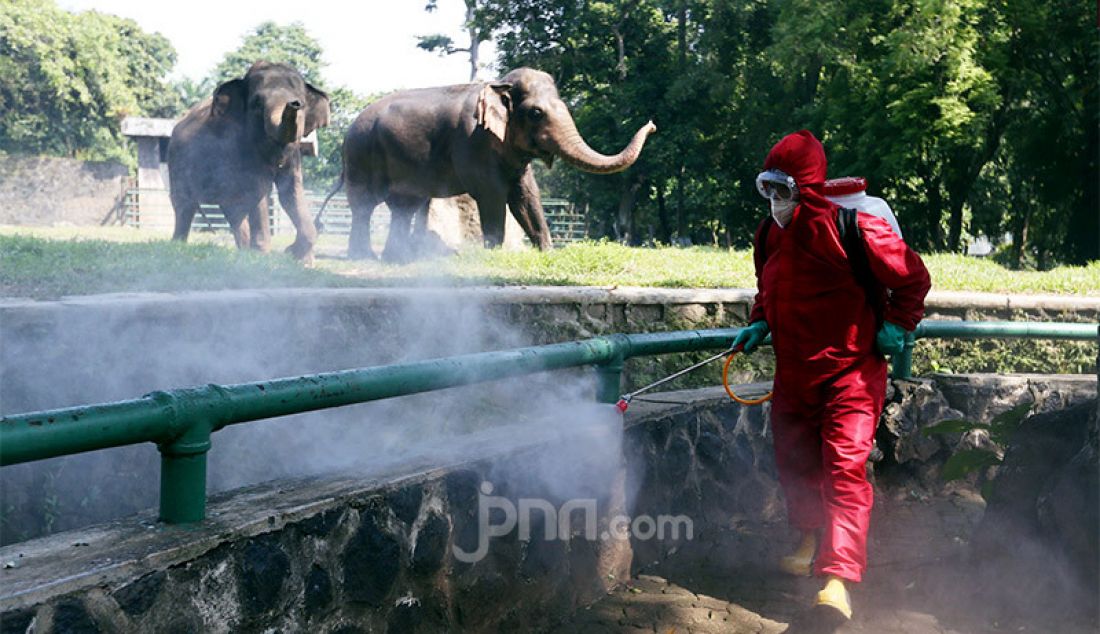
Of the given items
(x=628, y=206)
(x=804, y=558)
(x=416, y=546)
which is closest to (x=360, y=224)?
(x=804, y=558)

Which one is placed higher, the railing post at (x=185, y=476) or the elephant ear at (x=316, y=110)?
the elephant ear at (x=316, y=110)

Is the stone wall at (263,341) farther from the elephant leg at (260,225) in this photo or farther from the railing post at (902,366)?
the elephant leg at (260,225)

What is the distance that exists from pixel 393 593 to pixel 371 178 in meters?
10.7

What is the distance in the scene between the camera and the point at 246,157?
12023 mm

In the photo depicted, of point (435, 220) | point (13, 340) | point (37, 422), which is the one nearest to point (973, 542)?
point (37, 422)

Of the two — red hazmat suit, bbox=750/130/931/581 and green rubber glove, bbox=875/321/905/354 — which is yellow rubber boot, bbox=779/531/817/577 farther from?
green rubber glove, bbox=875/321/905/354

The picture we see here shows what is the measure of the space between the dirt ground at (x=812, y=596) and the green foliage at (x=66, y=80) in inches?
1901

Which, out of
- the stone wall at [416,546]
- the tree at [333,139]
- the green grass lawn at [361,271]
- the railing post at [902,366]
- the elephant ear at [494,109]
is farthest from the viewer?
the tree at [333,139]

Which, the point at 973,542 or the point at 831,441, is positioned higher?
the point at 831,441

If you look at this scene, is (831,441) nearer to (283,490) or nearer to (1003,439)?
(1003,439)

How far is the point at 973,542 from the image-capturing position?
457 centimetres

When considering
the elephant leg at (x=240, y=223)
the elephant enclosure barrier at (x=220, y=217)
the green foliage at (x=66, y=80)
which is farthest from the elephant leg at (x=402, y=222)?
the green foliage at (x=66, y=80)

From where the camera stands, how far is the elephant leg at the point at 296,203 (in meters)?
12.0

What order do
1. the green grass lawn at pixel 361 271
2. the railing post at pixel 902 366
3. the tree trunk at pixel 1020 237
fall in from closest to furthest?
the railing post at pixel 902 366 → the green grass lawn at pixel 361 271 → the tree trunk at pixel 1020 237
